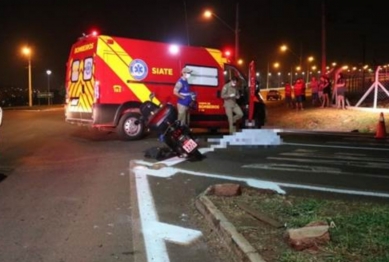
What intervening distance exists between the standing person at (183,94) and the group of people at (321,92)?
13.3 m

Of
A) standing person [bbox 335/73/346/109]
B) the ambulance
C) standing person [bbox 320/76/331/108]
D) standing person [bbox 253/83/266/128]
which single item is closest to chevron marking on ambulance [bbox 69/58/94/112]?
the ambulance

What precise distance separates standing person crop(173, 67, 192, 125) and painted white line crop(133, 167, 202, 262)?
5.27 metres

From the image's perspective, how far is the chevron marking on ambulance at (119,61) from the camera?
520 inches

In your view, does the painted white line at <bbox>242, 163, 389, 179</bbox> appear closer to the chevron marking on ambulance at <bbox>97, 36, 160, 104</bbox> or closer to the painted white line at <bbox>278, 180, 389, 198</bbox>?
the painted white line at <bbox>278, 180, 389, 198</bbox>

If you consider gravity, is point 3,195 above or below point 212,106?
below

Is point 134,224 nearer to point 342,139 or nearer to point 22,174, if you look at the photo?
point 22,174

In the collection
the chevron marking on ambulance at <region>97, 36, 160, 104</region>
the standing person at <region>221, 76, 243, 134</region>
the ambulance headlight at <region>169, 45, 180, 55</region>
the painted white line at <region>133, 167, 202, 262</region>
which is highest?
the ambulance headlight at <region>169, 45, 180, 55</region>

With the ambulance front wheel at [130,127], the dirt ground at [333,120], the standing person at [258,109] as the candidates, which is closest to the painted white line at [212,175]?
the ambulance front wheel at [130,127]

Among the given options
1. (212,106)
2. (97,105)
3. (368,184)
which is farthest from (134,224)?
(212,106)

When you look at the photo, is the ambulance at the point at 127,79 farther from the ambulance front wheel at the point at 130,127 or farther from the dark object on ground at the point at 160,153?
the dark object on ground at the point at 160,153

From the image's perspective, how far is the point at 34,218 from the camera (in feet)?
20.6

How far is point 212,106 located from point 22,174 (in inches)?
294

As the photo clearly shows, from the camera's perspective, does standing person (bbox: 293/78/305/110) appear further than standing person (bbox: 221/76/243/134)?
Yes

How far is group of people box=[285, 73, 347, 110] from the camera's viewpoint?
78.3ft
